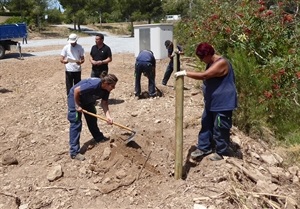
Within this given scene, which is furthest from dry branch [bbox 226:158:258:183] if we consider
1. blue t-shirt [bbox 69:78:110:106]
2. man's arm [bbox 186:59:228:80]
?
blue t-shirt [bbox 69:78:110:106]

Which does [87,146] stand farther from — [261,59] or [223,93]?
[261,59]

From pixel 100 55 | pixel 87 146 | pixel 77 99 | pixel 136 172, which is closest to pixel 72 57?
pixel 100 55

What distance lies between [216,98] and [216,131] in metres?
0.39

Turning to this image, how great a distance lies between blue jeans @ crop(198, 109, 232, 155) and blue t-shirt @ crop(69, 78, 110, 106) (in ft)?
4.20

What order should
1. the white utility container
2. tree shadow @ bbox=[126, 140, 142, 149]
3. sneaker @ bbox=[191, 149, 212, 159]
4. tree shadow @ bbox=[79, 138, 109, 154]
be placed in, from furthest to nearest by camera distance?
the white utility container → tree shadow @ bbox=[79, 138, 109, 154] → tree shadow @ bbox=[126, 140, 142, 149] → sneaker @ bbox=[191, 149, 212, 159]

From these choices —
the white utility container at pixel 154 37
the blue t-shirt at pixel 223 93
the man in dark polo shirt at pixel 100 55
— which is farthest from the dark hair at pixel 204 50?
the white utility container at pixel 154 37

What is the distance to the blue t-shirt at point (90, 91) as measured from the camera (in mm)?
4676

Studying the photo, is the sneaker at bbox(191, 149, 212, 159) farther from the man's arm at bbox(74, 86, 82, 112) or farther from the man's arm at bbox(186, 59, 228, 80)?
the man's arm at bbox(74, 86, 82, 112)

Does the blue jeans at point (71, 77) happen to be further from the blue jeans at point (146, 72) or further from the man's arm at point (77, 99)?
the man's arm at point (77, 99)

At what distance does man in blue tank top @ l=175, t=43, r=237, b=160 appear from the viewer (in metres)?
4.18

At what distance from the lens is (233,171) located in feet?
14.0

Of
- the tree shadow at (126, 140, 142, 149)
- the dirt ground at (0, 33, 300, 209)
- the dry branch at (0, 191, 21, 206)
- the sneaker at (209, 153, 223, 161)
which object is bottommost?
the dry branch at (0, 191, 21, 206)

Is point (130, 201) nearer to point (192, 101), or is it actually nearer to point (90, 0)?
point (192, 101)

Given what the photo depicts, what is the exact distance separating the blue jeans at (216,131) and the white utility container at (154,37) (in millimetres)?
8684
